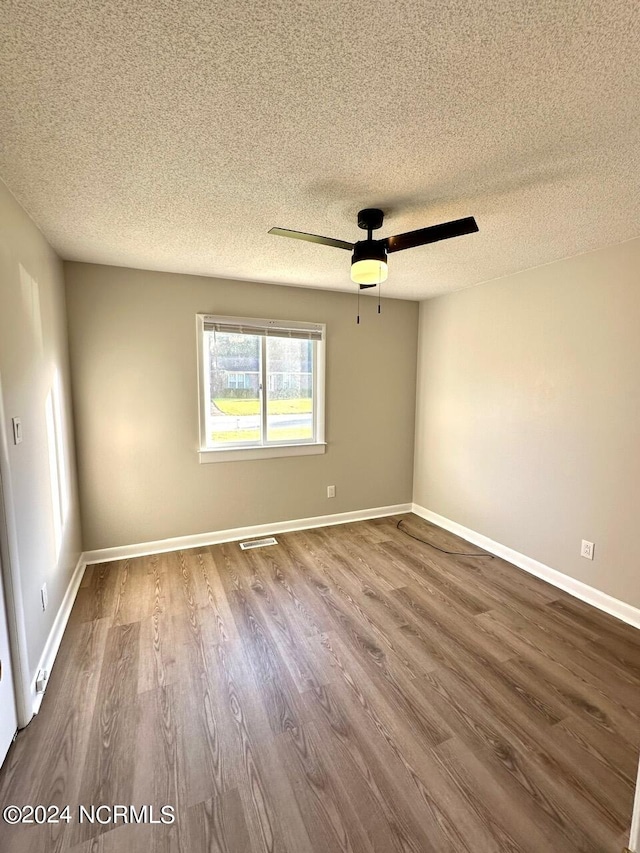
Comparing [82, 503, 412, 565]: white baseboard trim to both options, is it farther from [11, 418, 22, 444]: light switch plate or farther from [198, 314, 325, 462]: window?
[11, 418, 22, 444]: light switch plate

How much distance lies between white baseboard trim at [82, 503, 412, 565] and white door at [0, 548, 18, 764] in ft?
5.44

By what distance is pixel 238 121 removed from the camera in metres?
1.32

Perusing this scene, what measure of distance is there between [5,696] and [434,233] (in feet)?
8.77

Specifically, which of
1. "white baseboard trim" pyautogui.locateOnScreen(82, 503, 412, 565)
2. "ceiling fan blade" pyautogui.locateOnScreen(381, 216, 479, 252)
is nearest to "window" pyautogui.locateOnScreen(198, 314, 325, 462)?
"white baseboard trim" pyautogui.locateOnScreen(82, 503, 412, 565)

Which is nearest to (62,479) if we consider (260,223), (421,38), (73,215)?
(73,215)

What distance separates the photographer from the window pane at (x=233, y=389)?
3404 millimetres

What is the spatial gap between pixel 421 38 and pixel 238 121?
25.5 inches

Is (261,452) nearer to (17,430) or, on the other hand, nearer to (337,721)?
(17,430)

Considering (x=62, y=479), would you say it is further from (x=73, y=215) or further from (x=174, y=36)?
(x=174, y=36)

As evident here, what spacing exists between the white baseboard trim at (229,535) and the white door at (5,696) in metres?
1.66

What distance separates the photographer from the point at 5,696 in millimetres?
1484

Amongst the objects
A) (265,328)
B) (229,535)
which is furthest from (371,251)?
(229,535)

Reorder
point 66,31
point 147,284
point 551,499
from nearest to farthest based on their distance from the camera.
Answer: point 66,31, point 551,499, point 147,284

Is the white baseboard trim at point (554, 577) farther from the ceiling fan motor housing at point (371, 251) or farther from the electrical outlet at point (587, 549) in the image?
the ceiling fan motor housing at point (371, 251)
